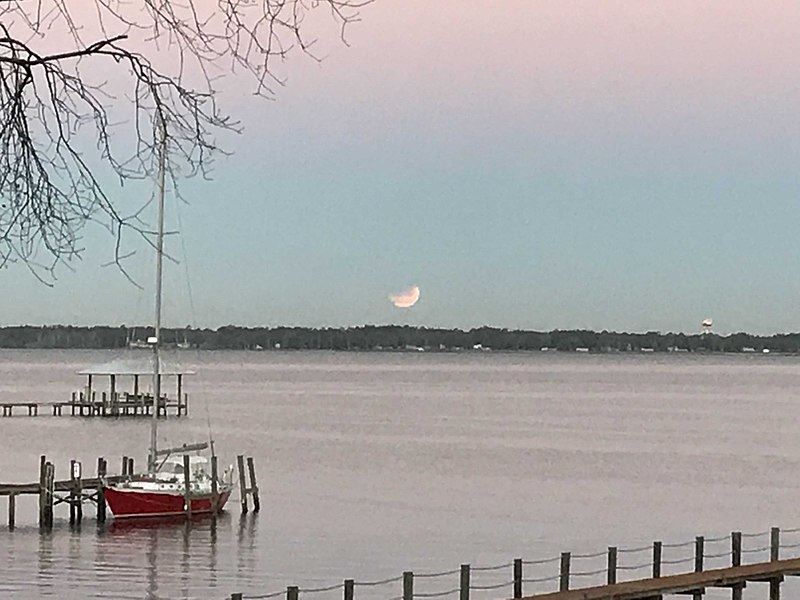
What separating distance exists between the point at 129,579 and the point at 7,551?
4.15 m

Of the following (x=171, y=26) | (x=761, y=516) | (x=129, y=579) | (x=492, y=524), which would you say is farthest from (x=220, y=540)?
(x=171, y=26)

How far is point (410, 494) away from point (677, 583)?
30.7 m

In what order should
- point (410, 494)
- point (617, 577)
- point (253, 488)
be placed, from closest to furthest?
point (617, 577) → point (253, 488) → point (410, 494)

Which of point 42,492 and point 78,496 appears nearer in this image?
point 42,492

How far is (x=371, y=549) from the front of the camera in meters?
35.2

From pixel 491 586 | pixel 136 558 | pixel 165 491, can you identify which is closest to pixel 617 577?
pixel 491 586

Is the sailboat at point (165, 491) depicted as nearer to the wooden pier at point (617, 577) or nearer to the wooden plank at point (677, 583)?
the wooden pier at point (617, 577)

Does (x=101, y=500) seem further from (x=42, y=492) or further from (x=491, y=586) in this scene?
(x=491, y=586)

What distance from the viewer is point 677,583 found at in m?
19.8

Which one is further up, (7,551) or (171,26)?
(171,26)

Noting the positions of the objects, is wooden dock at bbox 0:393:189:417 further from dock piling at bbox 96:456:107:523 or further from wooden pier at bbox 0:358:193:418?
dock piling at bbox 96:456:107:523

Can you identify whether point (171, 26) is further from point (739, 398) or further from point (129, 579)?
point (739, 398)

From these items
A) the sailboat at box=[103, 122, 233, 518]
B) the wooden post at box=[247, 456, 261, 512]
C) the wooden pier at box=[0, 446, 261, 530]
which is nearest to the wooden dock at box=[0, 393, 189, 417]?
the wooden post at box=[247, 456, 261, 512]

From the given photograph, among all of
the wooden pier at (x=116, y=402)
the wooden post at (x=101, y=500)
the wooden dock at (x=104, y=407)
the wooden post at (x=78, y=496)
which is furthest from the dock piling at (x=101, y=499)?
the wooden dock at (x=104, y=407)
